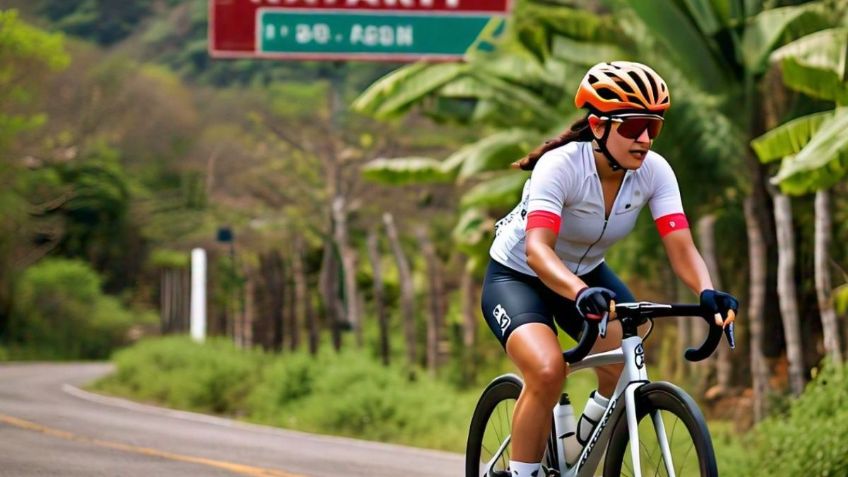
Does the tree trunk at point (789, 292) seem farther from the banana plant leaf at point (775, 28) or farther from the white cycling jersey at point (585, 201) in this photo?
the white cycling jersey at point (585, 201)

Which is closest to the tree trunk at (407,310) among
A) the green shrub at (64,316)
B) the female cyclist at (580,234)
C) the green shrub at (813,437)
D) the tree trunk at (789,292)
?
the tree trunk at (789,292)

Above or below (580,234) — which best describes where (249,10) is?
above

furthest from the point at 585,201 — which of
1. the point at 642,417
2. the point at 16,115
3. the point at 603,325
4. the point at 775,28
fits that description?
the point at 16,115

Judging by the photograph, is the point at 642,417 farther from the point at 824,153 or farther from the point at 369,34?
the point at 369,34

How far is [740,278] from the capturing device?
22297mm

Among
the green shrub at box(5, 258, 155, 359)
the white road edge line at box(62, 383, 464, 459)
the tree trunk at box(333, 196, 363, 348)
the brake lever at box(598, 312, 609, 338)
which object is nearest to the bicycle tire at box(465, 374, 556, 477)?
the brake lever at box(598, 312, 609, 338)

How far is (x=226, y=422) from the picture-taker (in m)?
18.1

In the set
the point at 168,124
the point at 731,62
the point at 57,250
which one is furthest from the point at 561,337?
the point at 168,124

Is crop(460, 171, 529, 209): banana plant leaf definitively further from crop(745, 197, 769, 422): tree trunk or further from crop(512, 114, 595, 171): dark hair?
crop(512, 114, 595, 171): dark hair

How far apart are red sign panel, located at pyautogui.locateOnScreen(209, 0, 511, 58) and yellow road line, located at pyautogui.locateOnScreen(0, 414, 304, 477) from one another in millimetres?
6890

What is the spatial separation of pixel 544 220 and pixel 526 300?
54 cm

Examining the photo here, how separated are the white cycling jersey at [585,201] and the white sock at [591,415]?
0.55m

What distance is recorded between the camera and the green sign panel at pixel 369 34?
20375mm

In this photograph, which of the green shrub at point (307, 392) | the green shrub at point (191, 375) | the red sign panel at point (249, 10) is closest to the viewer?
the green shrub at point (307, 392)
